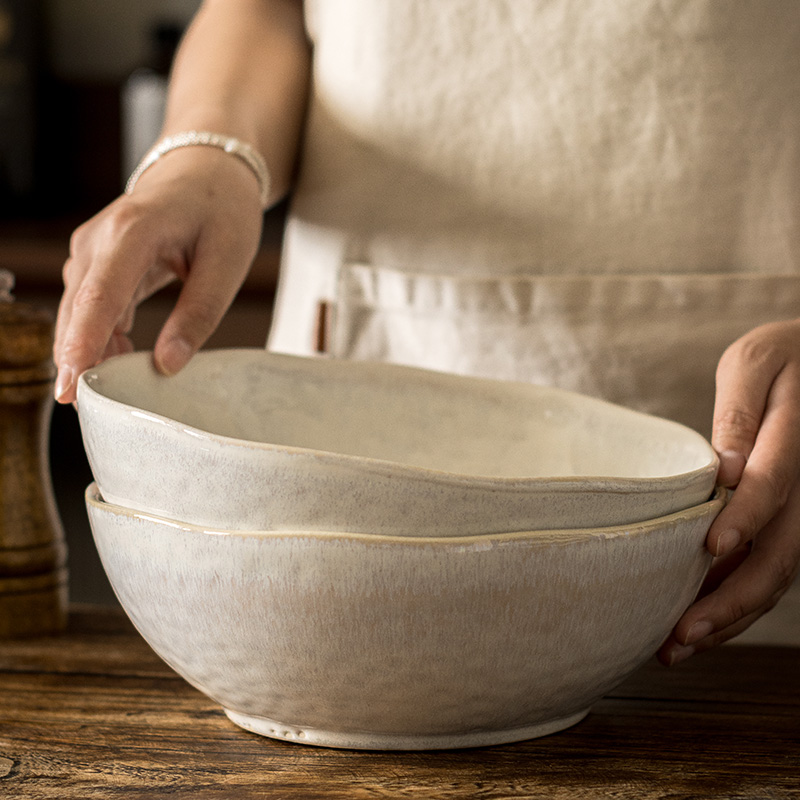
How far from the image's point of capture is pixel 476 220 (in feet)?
2.51

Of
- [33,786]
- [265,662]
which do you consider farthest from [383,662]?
[33,786]

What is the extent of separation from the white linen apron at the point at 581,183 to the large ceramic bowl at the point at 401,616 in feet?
1.04

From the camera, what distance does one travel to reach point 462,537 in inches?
15.1

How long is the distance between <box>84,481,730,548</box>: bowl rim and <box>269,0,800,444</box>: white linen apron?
33cm

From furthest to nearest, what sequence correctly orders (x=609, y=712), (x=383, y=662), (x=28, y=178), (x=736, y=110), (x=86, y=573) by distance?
(x=28, y=178) < (x=86, y=573) < (x=736, y=110) < (x=609, y=712) < (x=383, y=662)

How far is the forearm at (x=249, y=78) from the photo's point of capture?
0.75 m

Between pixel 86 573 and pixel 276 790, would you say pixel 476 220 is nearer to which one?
pixel 276 790

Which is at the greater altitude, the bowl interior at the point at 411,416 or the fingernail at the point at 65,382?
the fingernail at the point at 65,382

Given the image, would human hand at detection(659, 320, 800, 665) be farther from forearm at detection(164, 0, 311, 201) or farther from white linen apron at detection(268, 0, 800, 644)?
forearm at detection(164, 0, 311, 201)

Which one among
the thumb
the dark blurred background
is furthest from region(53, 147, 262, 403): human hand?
the dark blurred background

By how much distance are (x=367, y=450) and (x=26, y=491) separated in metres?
0.21

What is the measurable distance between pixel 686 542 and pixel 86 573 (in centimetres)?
163

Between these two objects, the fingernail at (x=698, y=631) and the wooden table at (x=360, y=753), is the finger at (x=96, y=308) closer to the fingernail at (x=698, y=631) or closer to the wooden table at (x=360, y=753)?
the wooden table at (x=360, y=753)

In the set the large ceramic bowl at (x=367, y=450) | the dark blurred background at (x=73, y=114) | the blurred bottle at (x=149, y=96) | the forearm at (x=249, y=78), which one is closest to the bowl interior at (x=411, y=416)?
the large ceramic bowl at (x=367, y=450)
